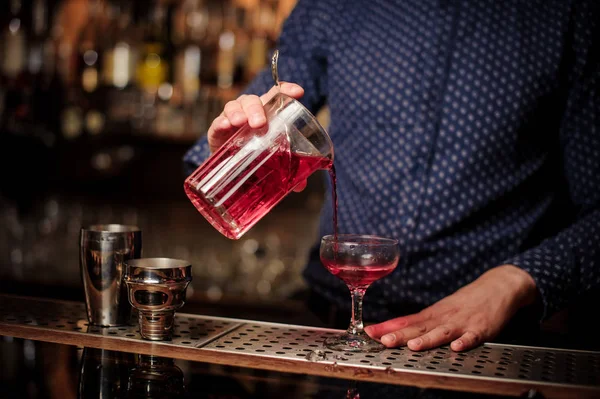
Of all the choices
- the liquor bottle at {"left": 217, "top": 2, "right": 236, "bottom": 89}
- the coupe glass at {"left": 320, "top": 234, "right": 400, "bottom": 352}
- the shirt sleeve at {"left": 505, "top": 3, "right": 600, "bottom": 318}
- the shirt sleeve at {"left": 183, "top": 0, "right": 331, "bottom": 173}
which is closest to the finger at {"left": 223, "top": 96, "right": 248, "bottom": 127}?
the coupe glass at {"left": 320, "top": 234, "right": 400, "bottom": 352}

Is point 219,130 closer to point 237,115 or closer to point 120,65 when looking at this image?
point 237,115

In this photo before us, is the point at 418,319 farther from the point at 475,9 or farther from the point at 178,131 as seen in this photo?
the point at 178,131

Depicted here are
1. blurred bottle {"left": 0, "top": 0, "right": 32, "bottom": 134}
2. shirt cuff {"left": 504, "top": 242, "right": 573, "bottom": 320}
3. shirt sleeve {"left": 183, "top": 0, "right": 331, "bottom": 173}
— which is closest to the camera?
shirt cuff {"left": 504, "top": 242, "right": 573, "bottom": 320}

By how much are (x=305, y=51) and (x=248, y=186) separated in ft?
2.71

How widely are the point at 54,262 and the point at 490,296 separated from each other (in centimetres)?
245

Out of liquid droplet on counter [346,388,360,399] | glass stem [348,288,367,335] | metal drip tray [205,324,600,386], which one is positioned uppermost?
glass stem [348,288,367,335]

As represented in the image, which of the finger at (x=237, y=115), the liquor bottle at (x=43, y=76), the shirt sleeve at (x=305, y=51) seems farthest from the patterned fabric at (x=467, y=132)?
the liquor bottle at (x=43, y=76)

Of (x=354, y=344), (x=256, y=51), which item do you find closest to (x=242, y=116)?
(x=354, y=344)

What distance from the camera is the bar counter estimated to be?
3.54ft

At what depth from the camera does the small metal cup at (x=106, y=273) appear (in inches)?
53.6

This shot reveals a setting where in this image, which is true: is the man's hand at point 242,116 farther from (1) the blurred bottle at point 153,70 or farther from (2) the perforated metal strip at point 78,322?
(1) the blurred bottle at point 153,70

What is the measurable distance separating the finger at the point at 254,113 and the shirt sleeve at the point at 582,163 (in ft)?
2.36

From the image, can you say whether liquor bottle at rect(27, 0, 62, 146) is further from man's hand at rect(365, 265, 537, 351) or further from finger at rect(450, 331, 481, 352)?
finger at rect(450, 331, 481, 352)

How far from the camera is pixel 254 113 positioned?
121 centimetres
